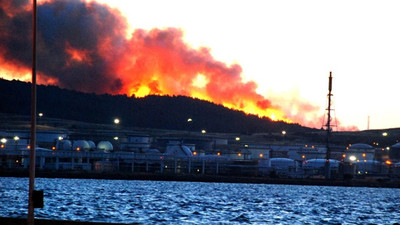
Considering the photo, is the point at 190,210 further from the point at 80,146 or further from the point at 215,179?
the point at 80,146

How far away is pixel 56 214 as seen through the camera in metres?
62.7

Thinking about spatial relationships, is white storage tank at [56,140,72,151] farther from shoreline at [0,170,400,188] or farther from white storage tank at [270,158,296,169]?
white storage tank at [270,158,296,169]

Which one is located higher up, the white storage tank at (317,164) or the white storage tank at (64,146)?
the white storage tank at (64,146)

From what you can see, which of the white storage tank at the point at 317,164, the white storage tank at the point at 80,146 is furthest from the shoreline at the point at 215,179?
the white storage tank at the point at 80,146

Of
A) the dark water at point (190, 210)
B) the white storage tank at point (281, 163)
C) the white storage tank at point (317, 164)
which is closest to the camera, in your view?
the dark water at point (190, 210)

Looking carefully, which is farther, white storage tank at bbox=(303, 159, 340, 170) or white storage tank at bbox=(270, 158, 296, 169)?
white storage tank at bbox=(270, 158, 296, 169)

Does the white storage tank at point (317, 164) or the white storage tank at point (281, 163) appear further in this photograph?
the white storage tank at point (281, 163)

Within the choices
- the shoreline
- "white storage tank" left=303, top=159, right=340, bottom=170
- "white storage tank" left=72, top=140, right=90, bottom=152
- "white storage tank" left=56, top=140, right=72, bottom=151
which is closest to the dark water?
the shoreline

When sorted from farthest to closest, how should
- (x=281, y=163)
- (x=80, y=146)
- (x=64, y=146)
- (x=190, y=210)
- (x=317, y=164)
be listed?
(x=80, y=146) → (x=64, y=146) → (x=281, y=163) → (x=317, y=164) → (x=190, y=210)

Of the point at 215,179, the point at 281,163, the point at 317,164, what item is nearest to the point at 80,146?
the point at 215,179

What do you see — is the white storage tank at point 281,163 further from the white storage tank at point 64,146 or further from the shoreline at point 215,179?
the white storage tank at point 64,146

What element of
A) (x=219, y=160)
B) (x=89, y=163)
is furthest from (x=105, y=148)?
(x=219, y=160)

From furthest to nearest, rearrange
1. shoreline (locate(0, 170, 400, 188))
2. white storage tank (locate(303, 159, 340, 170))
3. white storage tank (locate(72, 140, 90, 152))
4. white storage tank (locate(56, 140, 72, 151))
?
1. white storage tank (locate(72, 140, 90, 152))
2. white storage tank (locate(56, 140, 72, 151))
3. white storage tank (locate(303, 159, 340, 170))
4. shoreline (locate(0, 170, 400, 188))

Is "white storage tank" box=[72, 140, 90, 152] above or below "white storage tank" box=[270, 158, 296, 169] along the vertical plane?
above
